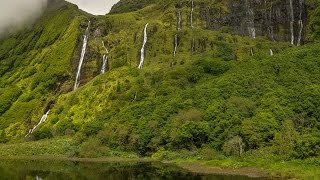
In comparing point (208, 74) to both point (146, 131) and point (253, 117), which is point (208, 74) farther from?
point (253, 117)

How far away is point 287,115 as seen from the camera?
129 m

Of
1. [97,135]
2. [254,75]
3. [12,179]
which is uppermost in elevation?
[254,75]

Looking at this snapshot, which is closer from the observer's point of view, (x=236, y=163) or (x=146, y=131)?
(x=236, y=163)

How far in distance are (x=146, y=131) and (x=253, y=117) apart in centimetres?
3415

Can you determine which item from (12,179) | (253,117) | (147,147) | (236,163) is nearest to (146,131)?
(147,147)

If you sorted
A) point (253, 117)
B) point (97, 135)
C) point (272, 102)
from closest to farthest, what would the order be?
point (253, 117)
point (272, 102)
point (97, 135)

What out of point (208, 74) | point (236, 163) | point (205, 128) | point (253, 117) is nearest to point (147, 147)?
point (205, 128)

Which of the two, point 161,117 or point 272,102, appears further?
point 161,117

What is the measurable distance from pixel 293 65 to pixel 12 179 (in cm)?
10826

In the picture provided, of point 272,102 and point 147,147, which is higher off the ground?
point 272,102

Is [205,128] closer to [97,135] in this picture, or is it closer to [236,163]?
[236,163]

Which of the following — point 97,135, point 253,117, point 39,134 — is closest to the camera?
point 253,117

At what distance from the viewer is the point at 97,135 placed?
158000 mm

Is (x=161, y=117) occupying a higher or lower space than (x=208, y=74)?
lower
